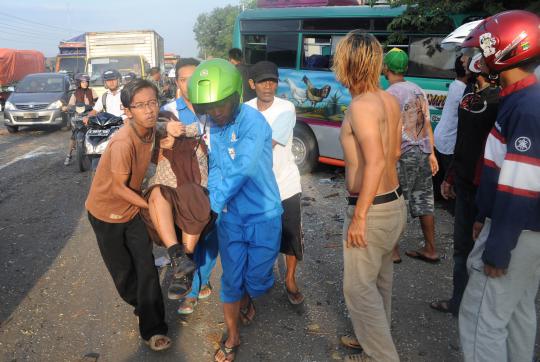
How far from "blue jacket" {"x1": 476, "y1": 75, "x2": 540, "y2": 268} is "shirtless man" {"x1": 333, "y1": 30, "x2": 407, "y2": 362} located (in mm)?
545

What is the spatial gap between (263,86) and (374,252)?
164 cm

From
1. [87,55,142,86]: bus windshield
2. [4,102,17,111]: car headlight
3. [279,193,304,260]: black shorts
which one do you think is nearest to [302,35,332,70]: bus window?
[279,193,304,260]: black shorts

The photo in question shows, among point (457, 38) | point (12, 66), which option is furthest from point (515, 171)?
point (12, 66)

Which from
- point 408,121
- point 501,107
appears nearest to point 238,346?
point 501,107

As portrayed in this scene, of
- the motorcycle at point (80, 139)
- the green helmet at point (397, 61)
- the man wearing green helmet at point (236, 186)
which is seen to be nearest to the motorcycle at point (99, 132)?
the motorcycle at point (80, 139)

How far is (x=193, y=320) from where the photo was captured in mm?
3490

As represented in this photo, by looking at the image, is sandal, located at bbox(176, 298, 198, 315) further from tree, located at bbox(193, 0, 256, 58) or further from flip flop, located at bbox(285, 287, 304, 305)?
tree, located at bbox(193, 0, 256, 58)

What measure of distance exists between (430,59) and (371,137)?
4885 millimetres

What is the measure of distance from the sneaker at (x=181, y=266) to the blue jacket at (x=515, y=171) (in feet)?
5.51

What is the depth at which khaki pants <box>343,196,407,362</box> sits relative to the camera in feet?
8.27

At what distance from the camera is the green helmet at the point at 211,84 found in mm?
2420

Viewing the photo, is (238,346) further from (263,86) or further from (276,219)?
(263,86)

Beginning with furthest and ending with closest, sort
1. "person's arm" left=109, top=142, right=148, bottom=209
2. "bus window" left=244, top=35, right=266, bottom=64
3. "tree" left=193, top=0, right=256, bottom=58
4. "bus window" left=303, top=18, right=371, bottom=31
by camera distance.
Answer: "tree" left=193, top=0, right=256, bottom=58 < "bus window" left=244, top=35, right=266, bottom=64 < "bus window" left=303, top=18, right=371, bottom=31 < "person's arm" left=109, top=142, right=148, bottom=209

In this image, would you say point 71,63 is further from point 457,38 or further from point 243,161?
point 243,161
